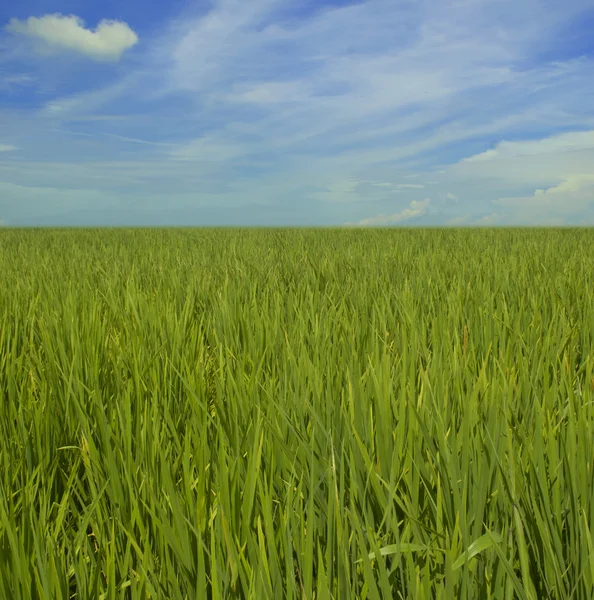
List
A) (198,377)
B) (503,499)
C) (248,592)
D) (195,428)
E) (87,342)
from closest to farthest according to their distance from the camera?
1. (248,592)
2. (503,499)
3. (195,428)
4. (198,377)
5. (87,342)

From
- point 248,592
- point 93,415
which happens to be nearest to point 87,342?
point 93,415

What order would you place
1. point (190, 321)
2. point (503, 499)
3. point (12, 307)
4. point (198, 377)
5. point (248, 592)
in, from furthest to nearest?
point (12, 307)
point (190, 321)
point (198, 377)
point (503, 499)
point (248, 592)

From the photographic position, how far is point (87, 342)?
1.67 meters

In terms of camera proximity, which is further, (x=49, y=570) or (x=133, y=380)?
(x=133, y=380)

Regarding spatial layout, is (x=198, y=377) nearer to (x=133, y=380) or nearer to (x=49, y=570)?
(x=133, y=380)

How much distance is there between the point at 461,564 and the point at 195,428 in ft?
→ 1.82

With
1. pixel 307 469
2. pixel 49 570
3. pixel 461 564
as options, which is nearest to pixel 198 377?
pixel 307 469

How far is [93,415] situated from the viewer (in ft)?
4.12

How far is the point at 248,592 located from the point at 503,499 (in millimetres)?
→ 397

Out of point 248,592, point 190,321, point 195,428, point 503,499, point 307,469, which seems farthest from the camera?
point 190,321

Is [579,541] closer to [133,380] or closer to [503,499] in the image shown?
[503,499]

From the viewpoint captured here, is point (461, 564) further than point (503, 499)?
No

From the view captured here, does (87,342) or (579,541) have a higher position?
(87,342)

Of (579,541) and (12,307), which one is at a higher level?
(12,307)
